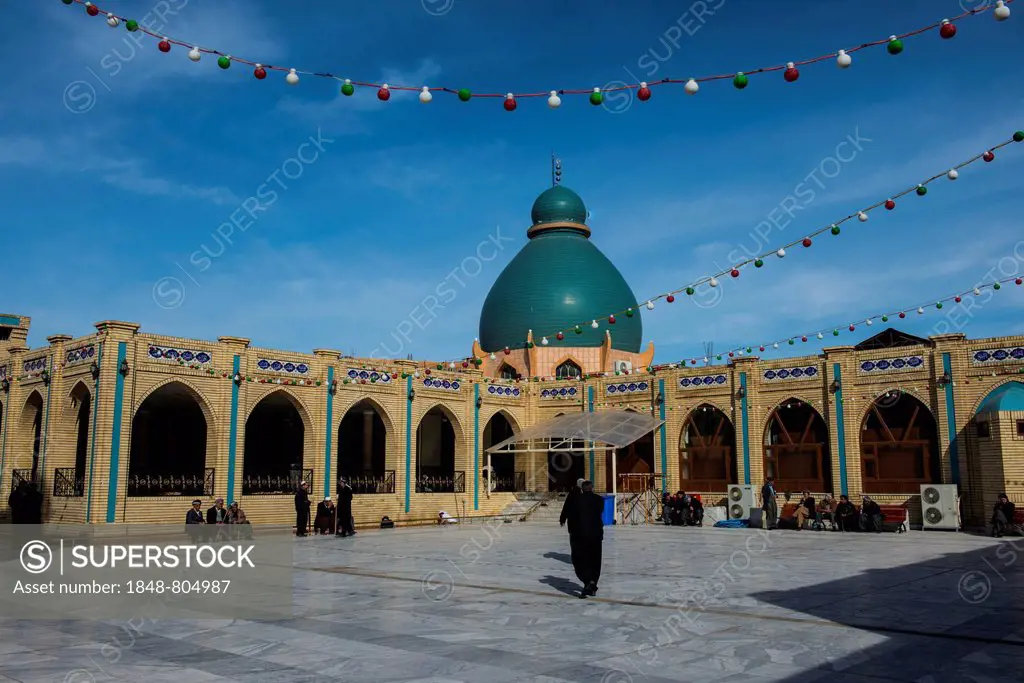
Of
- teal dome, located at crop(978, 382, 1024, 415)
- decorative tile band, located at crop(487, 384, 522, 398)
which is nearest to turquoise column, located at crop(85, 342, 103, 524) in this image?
decorative tile band, located at crop(487, 384, 522, 398)

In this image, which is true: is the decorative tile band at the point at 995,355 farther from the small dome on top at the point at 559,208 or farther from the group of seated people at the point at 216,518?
the small dome on top at the point at 559,208

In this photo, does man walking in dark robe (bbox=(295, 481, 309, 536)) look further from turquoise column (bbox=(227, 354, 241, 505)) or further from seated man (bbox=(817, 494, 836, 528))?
seated man (bbox=(817, 494, 836, 528))

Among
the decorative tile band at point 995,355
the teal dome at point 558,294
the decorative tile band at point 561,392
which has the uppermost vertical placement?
the teal dome at point 558,294

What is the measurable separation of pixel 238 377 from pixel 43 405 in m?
5.57

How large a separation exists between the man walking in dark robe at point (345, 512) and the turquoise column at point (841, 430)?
14043 millimetres

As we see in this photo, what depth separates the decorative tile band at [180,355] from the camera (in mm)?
21344

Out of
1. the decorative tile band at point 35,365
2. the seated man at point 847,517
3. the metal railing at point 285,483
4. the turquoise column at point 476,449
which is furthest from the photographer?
the turquoise column at point 476,449

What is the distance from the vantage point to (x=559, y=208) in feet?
134

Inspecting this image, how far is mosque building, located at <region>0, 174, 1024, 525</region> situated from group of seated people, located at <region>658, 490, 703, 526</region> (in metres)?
2.52

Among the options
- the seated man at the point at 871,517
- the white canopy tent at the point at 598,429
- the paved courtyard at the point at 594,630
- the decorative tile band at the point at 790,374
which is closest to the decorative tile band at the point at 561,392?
the white canopy tent at the point at 598,429

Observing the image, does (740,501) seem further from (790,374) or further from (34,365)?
(34,365)

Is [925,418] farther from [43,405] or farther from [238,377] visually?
[43,405]

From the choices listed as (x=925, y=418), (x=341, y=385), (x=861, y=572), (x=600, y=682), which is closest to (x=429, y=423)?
(x=341, y=385)

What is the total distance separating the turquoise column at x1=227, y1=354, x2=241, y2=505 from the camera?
73.1 ft
